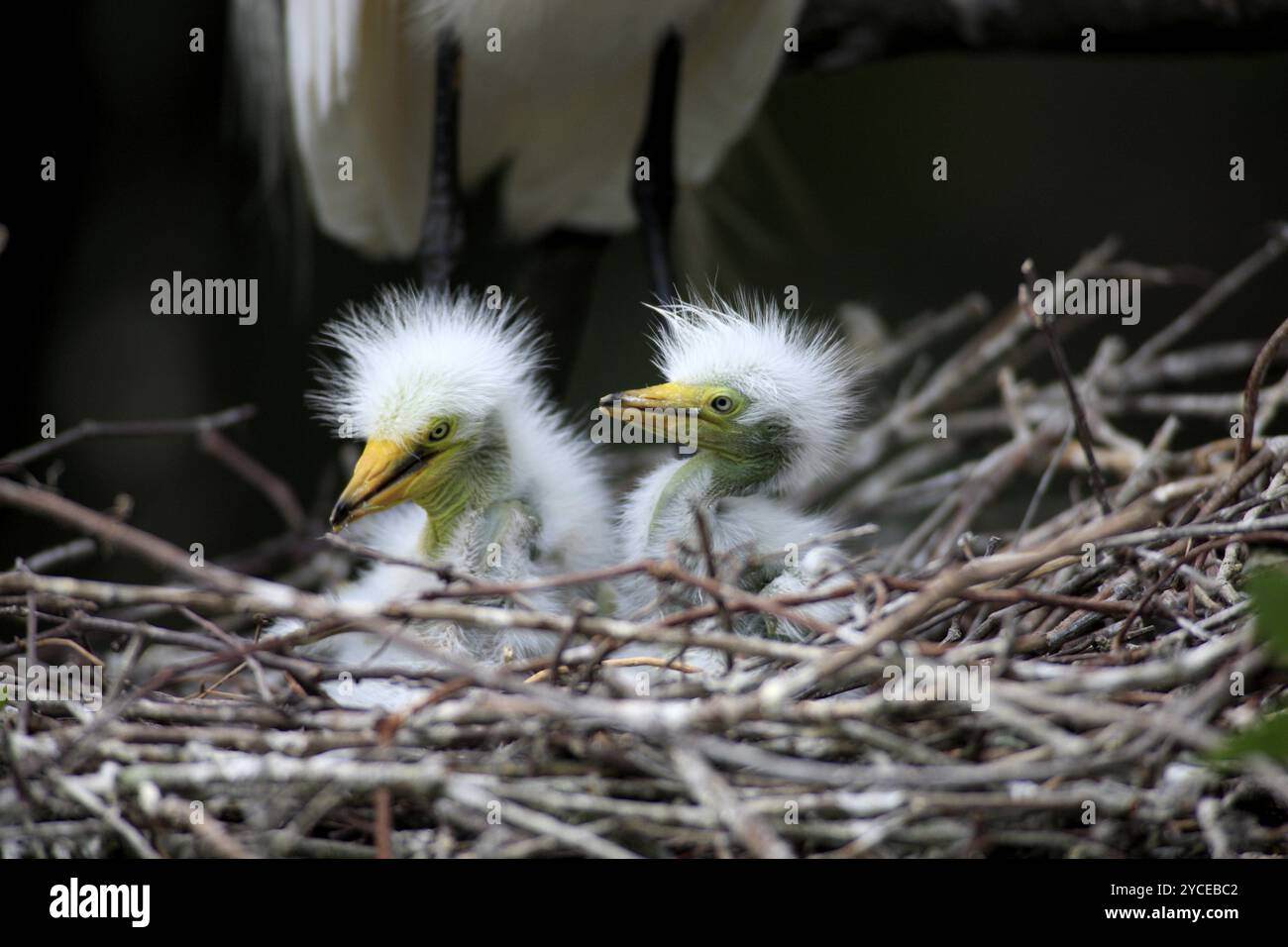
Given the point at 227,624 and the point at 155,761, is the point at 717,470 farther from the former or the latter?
the point at 227,624

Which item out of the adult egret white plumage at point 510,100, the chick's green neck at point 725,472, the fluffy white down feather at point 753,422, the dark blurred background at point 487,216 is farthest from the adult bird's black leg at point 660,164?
the chick's green neck at point 725,472

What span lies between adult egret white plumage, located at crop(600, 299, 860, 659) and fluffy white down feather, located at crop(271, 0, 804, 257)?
0.69 meters

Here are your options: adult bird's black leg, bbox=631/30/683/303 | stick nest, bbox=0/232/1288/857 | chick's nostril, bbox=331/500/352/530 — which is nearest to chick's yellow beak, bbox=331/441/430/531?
chick's nostril, bbox=331/500/352/530

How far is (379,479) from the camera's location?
1342mm

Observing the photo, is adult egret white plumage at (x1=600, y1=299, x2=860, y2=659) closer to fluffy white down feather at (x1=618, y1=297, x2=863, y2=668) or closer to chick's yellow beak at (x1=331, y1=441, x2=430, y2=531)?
fluffy white down feather at (x1=618, y1=297, x2=863, y2=668)

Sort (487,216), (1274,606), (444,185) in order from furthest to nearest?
(487,216) < (444,185) < (1274,606)

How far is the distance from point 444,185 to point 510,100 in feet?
1.13

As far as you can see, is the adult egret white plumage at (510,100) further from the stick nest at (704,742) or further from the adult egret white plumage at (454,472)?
the stick nest at (704,742)

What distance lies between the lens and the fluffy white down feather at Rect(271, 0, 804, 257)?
1937 mm

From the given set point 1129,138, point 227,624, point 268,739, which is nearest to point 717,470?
point 268,739

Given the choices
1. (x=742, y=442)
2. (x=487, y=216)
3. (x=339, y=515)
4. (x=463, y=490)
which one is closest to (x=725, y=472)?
(x=742, y=442)

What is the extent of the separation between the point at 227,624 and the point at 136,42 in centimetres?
143

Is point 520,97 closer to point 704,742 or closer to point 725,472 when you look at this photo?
point 725,472

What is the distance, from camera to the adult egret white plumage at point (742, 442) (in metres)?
1.34
